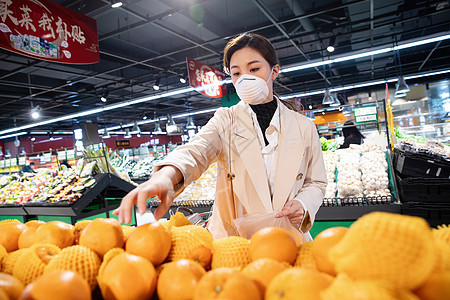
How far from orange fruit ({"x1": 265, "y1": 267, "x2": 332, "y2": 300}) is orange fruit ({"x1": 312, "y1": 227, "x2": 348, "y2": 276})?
4.3 inches

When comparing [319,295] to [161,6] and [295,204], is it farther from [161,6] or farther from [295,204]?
[161,6]

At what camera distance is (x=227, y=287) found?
23.4 inches

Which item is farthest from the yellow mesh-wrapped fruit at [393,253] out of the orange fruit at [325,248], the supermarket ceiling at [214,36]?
the supermarket ceiling at [214,36]

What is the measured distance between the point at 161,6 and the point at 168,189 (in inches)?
292

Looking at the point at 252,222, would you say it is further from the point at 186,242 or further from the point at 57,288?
the point at 57,288

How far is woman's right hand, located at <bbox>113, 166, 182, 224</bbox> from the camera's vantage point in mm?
902

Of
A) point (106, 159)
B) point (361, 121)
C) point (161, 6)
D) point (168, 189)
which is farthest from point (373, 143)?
point (161, 6)

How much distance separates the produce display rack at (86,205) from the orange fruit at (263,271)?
12.0 feet

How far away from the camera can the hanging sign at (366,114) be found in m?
4.05

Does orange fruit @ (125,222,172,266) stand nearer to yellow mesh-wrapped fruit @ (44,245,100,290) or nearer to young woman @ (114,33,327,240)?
yellow mesh-wrapped fruit @ (44,245,100,290)

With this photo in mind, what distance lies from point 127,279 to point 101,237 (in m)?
0.25

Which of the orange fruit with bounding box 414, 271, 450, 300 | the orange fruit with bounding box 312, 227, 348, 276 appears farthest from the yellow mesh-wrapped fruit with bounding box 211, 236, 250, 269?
the orange fruit with bounding box 414, 271, 450, 300

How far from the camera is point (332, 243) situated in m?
0.73

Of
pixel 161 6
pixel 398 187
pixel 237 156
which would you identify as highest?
pixel 161 6
